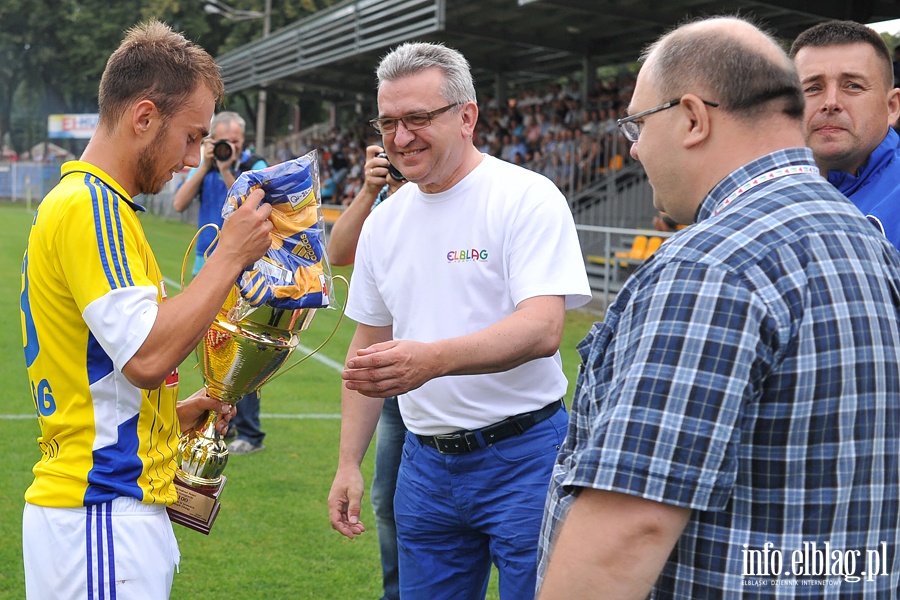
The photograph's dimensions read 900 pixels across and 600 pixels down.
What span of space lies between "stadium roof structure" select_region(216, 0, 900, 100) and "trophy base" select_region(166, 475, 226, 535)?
10469 mm

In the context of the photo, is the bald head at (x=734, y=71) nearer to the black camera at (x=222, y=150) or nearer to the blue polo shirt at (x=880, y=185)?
the blue polo shirt at (x=880, y=185)

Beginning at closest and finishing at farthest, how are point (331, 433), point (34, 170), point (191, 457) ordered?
point (191, 457), point (331, 433), point (34, 170)

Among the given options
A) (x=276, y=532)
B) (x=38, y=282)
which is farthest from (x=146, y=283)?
(x=276, y=532)

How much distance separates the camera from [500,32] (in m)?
22.9

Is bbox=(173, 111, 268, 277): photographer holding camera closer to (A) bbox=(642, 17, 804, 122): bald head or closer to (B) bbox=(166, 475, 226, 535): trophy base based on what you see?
(B) bbox=(166, 475, 226, 535): trophy base

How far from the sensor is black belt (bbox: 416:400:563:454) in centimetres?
300

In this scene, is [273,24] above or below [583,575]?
above

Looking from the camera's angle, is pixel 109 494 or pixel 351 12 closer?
pixel 109 494

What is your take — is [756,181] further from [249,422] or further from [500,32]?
[500,32]

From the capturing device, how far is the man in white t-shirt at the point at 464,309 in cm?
293

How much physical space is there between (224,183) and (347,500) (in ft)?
15.5

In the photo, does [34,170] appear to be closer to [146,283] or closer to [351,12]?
[351,12]

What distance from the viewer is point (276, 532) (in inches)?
221

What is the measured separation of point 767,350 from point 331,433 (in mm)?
6649
